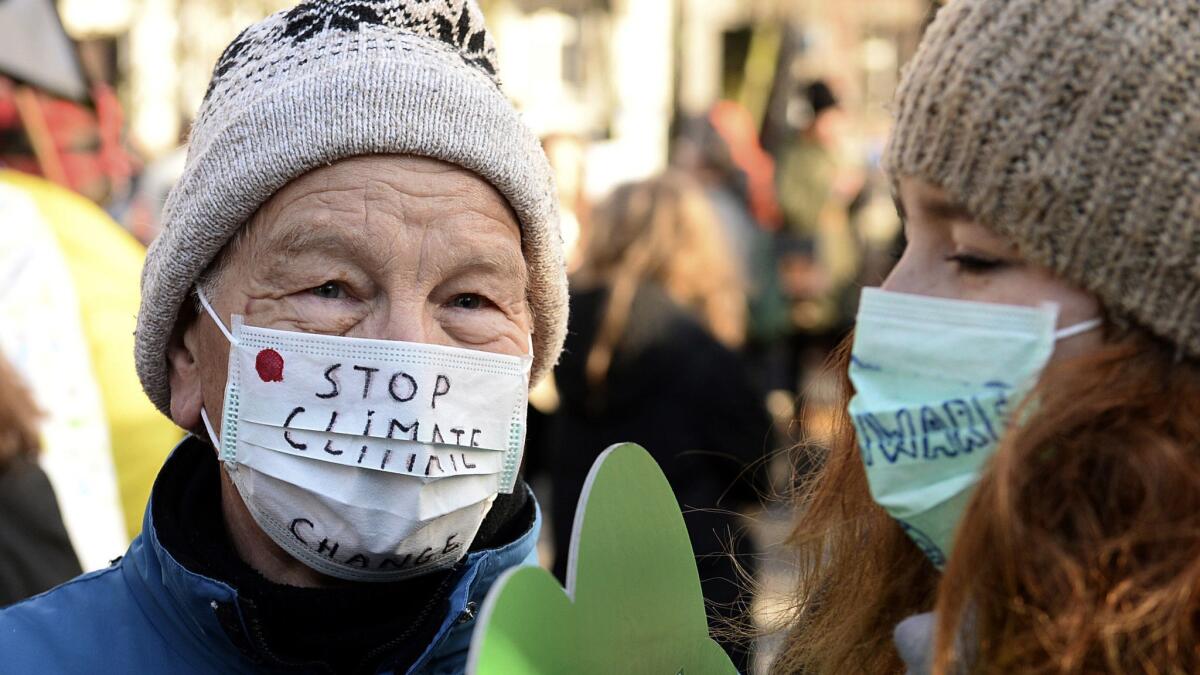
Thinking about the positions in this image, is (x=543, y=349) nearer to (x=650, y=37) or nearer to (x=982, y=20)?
(x=982, y=20)

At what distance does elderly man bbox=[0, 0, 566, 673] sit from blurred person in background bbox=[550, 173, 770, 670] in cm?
280

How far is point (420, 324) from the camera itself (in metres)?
2.10

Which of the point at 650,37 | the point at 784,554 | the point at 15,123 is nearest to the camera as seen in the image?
the point at 784,554

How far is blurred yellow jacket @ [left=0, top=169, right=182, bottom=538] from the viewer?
12.3 feet

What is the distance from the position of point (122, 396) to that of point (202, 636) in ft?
6.22

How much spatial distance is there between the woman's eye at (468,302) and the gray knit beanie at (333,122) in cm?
15

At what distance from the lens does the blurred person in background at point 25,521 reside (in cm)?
301

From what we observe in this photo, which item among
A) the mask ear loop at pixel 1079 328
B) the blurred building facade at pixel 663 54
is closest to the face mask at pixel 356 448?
the mask ear loop at pixel 1079 328

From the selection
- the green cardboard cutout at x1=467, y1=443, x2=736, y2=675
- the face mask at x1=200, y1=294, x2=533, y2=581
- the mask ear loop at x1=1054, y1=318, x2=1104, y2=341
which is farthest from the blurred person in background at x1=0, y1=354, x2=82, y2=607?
the mask ear loop at x1=1054, y1=318, x2=1104, y2=341

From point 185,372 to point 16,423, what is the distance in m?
1.06

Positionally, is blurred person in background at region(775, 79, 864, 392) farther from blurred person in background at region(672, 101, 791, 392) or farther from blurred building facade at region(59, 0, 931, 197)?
blurred building facade at region(59, 0, 931, 197)

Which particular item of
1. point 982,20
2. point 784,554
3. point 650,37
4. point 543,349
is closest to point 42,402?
point 543,349

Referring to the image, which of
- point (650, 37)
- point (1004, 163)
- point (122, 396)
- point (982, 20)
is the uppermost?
point (982, 20)

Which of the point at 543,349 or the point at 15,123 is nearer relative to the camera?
the point at 543,349
